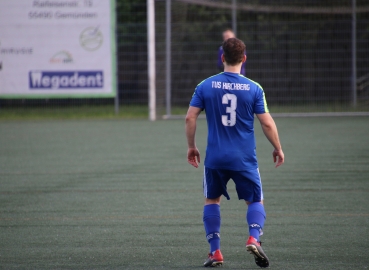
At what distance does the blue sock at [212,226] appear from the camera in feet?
16.0

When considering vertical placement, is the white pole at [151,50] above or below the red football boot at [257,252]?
above

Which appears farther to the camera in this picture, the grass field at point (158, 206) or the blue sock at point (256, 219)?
the grass field at point (158, 206)

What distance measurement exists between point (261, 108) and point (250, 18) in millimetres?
13582

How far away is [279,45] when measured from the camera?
1791 cm

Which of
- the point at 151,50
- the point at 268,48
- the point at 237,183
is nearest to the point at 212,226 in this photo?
the point at 237,183

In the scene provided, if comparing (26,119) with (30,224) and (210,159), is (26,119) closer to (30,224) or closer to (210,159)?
(30,224)

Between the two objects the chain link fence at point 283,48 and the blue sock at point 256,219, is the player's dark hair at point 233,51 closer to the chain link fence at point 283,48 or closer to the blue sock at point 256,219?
the blue sock at point 256,219

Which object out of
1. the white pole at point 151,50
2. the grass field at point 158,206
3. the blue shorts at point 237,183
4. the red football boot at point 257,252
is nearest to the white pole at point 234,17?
the white pole at point 151,50

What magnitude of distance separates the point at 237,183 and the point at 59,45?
14.0 metres

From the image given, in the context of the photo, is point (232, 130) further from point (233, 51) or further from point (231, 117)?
point (233, 51)

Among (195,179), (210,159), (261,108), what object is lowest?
(195,179)

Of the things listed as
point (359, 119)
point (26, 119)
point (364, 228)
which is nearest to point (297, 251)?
point (364, 228)

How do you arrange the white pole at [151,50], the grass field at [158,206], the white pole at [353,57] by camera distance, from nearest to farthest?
the grass field at [158,206] < the white pole at [151,50] < the white pole at [353,57]

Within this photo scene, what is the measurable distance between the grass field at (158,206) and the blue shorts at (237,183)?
0.51 m
